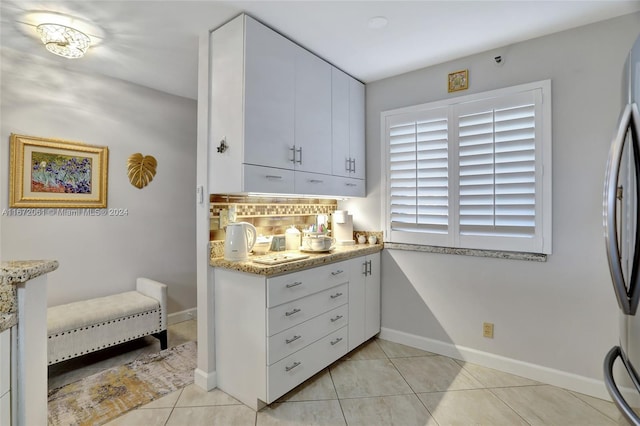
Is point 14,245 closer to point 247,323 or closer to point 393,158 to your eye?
point 247,323

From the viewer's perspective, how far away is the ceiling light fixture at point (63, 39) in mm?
2053

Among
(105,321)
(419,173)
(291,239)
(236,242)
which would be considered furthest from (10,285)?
(419,173)

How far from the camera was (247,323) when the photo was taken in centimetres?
203

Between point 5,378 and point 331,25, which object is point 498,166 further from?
point 5,378

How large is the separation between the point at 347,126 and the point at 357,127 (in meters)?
0.17

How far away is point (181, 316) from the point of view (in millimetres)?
3535

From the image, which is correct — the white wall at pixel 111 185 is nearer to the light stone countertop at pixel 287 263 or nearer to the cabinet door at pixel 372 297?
the light stone countertop at pixel 287 263

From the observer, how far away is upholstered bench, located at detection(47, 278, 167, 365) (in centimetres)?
232

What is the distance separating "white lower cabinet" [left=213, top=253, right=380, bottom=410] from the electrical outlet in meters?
1.10

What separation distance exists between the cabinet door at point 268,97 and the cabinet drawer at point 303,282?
0.76 m

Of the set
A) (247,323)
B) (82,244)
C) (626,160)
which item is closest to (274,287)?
(247,323)

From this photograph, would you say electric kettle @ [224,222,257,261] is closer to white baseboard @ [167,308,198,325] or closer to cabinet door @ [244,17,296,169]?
cabinet door @ [244,17,296,169]

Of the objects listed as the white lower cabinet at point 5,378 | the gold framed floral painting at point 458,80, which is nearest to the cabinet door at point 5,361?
the white lower cabinet at point 5,378

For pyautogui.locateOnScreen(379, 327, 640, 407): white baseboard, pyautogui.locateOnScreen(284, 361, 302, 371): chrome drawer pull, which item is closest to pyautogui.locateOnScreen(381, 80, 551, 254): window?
pyautogui.locateOnScreen(379, 327, 640, 407): white baseboard
